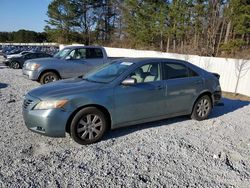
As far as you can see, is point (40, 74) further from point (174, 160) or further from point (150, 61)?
point (174, 160)

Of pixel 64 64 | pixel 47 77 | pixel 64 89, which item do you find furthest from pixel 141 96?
pixel 47 77

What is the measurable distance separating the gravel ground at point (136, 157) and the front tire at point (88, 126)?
0.46 ft

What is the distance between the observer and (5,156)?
421 centimetres

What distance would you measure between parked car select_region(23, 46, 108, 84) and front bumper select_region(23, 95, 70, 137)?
19.3 feet

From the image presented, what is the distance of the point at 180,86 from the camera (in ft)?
19.1

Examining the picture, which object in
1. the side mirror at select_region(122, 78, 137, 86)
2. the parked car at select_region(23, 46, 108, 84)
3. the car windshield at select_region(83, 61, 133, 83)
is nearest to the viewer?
A: the side mirror at select_region(122, 78, 137, 86)

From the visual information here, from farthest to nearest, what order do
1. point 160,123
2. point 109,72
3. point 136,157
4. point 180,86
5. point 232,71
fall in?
point 232,71, point 160,123, point 180,86, point 109,72, point 136,157

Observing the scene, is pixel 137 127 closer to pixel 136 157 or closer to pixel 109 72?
pixel 109 72

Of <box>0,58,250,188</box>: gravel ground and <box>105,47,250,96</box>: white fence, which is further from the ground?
<box>0,58,250,188</box>: gravel ground

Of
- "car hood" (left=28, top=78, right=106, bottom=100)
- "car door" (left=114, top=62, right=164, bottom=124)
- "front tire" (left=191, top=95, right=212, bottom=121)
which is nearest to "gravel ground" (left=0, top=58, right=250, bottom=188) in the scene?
"front tire" (left=191, top=95, right=212, bottom=121)

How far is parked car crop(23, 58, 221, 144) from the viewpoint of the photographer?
14.9ft

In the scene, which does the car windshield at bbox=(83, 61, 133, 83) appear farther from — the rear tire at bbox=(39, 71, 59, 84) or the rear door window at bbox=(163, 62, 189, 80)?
the rear tire at bbox=(39, 71, 59, 84)

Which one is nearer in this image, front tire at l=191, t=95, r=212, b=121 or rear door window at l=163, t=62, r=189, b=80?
rear door window at l=163, t=62, r=189, b=80

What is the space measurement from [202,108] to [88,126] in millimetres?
2936
